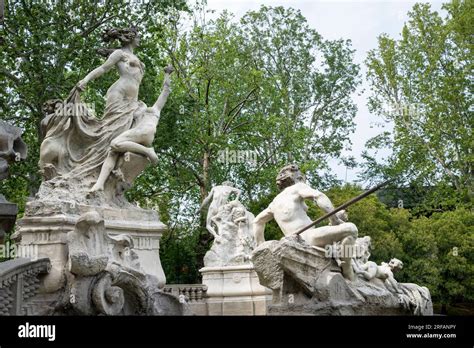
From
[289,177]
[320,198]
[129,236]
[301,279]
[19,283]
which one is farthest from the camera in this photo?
[129,236]

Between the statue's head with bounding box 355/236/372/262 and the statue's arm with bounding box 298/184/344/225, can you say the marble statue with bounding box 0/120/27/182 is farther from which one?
the statue's head with bounding box 355/236/372/262

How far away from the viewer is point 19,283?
908 centimetres

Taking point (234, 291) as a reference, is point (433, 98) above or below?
above

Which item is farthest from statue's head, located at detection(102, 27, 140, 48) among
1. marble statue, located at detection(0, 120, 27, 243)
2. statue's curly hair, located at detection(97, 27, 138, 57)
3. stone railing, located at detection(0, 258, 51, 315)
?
marble statue, located at detection(0, 120, 27, 243)

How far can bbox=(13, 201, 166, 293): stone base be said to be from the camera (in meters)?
11.3

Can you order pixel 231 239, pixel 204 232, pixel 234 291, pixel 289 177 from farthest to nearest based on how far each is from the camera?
→ pixel 204 232 → pixel 231 239 → pixel 234 291 → pixel 289 177

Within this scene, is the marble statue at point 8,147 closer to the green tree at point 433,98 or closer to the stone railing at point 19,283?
the stone railing at point 19,283

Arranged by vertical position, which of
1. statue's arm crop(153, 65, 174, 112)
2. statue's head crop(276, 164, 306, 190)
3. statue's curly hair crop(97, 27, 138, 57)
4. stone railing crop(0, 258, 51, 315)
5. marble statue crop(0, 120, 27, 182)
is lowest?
stone railing crop(0, 258, 51, 315)

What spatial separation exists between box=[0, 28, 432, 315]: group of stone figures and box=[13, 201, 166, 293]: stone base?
0.13ft

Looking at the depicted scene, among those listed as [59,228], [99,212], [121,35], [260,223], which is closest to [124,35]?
[121,35]

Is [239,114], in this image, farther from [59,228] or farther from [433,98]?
[59,228]

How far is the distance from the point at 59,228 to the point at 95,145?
6.74 ft

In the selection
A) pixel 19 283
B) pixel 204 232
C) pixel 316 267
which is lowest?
pixel 19 283
